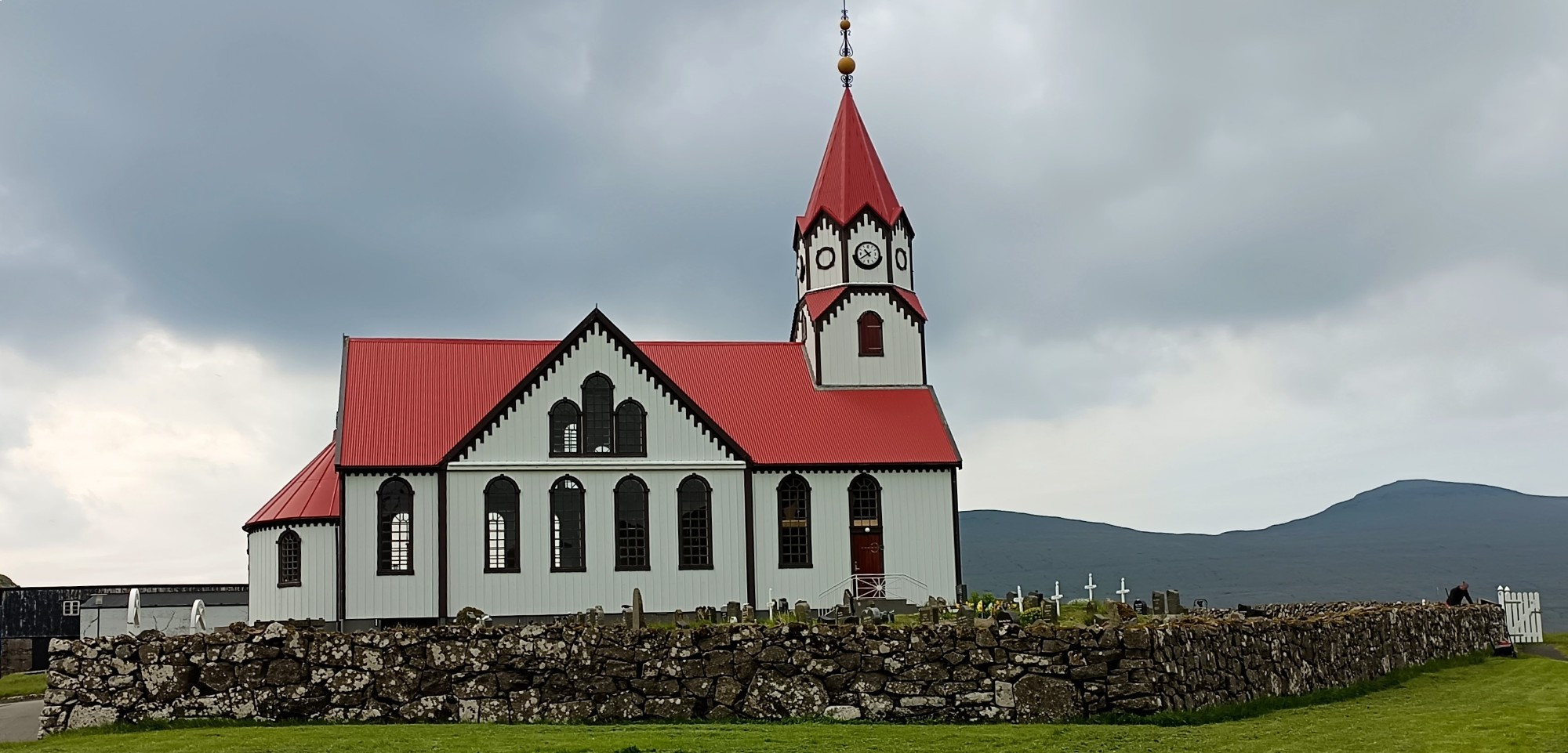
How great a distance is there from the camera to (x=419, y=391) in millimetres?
45188

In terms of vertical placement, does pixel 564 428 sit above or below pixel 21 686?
above

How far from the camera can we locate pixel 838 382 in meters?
49.4

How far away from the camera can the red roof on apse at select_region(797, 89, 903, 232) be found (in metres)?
51.2

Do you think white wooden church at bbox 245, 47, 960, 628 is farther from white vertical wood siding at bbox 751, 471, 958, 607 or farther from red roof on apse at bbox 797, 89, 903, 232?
red roof on apse at bbox 797, 89, 903, 232

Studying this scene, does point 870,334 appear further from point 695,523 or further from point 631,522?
point 631,522

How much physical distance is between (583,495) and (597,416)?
7.74 ft

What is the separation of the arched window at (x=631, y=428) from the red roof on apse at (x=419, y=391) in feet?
11.0

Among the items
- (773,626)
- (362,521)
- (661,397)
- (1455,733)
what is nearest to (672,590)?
(661,397)

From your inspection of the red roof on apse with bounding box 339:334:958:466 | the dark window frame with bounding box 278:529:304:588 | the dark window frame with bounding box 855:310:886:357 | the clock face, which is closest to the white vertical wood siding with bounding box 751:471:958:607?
the red roof on apse with bounding box 339:334:958:466

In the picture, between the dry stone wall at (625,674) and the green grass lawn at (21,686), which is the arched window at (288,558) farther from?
the dry stone wall at (625,674)

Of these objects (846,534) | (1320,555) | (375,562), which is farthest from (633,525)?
(1320,555)

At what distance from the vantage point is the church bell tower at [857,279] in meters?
49.8

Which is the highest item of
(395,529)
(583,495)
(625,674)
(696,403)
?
(696,403)

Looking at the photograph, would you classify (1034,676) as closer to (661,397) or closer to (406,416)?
(661,397)
